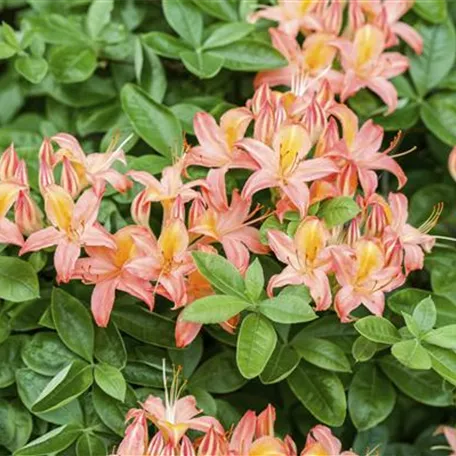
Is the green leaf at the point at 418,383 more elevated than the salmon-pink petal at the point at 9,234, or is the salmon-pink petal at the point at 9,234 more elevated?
the salmon-pink petal at the point at 9,234

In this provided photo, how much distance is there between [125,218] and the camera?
122cm

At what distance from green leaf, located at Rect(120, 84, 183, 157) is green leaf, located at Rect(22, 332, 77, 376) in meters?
0.26

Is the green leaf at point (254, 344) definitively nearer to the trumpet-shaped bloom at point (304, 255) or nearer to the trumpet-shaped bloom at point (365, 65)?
the trumpet-shaped bloom at point (304, 255)

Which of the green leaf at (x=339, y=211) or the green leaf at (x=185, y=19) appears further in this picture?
the green leaf at (x=185, y=19)

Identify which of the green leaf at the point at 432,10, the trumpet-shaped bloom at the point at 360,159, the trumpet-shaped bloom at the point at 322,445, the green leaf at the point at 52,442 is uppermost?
the green leaf at the point at 432,10

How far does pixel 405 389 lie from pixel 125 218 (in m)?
0.36

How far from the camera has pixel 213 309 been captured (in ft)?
3.38

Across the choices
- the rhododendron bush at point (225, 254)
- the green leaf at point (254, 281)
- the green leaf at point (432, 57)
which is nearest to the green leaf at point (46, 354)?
the rhododendron bush at point (225, 254)

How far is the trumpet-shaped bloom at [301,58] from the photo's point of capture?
132 cm

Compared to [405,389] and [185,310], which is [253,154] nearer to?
[185,310]

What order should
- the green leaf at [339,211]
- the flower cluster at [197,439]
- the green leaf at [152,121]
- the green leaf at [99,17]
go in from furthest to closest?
the green leaf at [99,17], the green leaf at [152,121], the green leaf at [339,211], the flower cluster at [197,439]

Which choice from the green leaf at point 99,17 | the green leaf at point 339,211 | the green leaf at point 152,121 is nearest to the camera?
the green leaf at point 339,211

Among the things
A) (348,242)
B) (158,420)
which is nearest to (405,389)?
(348,242)

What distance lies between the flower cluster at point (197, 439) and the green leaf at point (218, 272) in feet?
0.35
